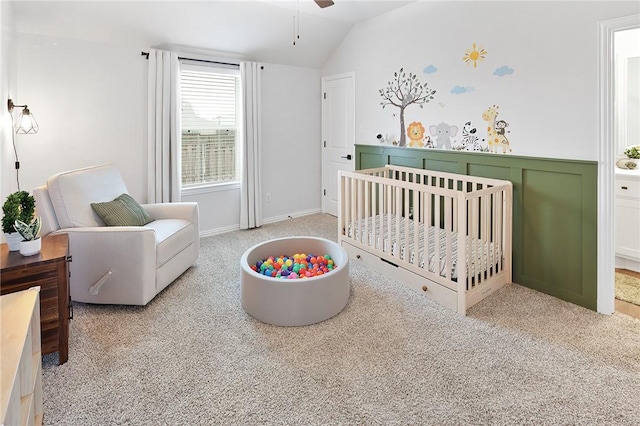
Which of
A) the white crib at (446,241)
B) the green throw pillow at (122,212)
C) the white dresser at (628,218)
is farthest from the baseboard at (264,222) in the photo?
the white dresser at (628,218)

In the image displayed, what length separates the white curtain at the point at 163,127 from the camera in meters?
4.10

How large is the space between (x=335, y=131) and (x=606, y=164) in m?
3.43

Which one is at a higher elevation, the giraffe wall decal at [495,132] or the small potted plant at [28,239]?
the giraffe wall decal at [495,132]

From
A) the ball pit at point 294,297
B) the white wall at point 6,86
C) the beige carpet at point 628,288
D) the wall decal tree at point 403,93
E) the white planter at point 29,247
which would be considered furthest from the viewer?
the wall decal tree at point 403,93

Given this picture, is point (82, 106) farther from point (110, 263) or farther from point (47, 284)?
point (47, 284)

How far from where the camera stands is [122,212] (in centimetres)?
306

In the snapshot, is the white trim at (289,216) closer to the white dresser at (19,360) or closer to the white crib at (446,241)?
the white crib at (446,241)

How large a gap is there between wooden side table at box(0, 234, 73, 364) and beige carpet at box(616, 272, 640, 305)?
150 inches

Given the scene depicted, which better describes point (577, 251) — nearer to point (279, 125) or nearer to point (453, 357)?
point (453, 357)

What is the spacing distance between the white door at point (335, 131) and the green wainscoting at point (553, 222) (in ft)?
6.81

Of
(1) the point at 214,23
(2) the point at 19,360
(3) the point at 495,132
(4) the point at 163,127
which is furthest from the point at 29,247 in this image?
(3) the point at 495,132

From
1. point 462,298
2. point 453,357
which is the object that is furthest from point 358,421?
point 462,298

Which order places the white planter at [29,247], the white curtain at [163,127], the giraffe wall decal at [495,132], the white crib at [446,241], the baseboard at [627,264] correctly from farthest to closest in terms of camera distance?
1. the white curtain at [163,127]
2. the baseboard at [627,264]
3. the giraffe wall decal at [495,132]
4. the white crib at [446,241]
5. the white planter at [29,247]

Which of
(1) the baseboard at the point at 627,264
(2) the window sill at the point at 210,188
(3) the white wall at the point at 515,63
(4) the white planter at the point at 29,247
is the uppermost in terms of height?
(3) the white wall at the point at 515,63
